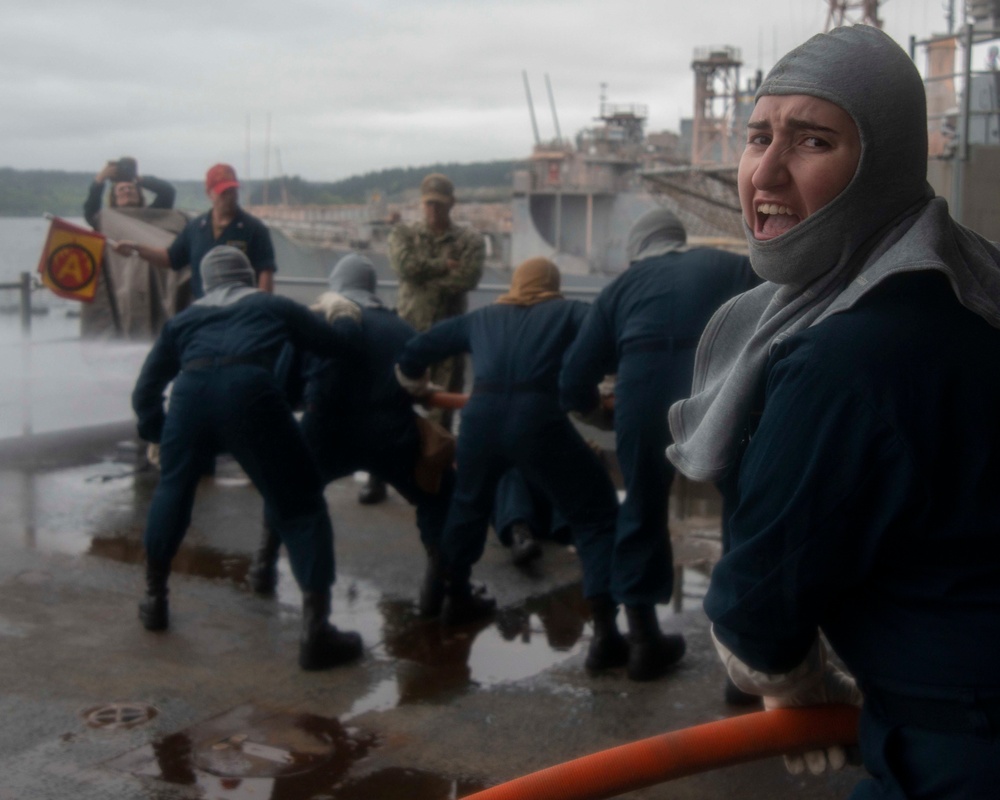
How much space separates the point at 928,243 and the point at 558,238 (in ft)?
160

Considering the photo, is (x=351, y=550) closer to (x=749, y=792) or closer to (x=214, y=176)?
(x=214, y=176)

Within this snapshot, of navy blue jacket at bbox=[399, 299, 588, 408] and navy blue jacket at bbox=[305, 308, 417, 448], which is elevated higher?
navy blue jacket at bbox=[399, 299, 588, 408]

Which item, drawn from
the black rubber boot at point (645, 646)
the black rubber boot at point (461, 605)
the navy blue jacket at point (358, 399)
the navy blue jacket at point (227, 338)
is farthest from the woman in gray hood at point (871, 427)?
the navy blue jacket at point (358, 399)

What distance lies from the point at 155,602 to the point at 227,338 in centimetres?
125

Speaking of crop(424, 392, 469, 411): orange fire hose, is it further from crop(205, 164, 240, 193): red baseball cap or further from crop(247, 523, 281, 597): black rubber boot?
crop(205, 164, 240, 193): red baseball cap

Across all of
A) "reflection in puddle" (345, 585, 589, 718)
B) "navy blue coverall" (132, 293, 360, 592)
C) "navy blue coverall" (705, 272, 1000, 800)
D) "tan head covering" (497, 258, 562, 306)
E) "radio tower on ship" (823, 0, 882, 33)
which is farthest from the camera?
"radio tower on ship" (823, 0, 882, 33)

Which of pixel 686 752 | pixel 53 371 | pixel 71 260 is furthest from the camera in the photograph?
pixel 53 371

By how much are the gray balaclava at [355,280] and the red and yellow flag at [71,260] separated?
272 centimetres

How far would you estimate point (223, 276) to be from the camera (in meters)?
5.41

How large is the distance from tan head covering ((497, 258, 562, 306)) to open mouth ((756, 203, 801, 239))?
3.45m

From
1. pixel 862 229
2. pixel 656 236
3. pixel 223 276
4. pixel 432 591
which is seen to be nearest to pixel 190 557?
pixel 432 591

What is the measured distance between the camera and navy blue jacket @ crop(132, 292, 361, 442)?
5.16 meters

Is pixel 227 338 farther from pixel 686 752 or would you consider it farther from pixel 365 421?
pixel 686 752

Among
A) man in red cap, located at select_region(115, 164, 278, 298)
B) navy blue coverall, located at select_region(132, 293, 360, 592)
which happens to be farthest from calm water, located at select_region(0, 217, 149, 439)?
navy blue coverall, located at select_region(132, 293, 360, 592)
